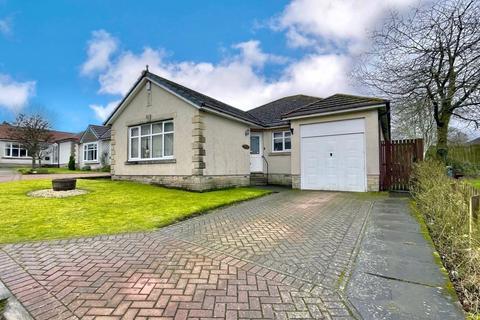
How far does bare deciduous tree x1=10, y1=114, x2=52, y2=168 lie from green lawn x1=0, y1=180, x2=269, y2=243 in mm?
19517

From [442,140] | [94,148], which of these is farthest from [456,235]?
[94,148]

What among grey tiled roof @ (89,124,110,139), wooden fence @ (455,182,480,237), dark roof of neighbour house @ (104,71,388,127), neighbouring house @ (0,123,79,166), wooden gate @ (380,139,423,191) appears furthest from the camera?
neighbouring house @ (0,123,79,166)

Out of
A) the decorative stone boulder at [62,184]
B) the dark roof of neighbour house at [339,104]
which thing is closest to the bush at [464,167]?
the dark roof of neighbour house at [339,104]

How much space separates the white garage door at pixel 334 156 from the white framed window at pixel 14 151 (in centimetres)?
3777

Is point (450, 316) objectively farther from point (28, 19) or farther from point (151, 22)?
point (28, 19)

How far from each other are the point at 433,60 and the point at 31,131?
107ft

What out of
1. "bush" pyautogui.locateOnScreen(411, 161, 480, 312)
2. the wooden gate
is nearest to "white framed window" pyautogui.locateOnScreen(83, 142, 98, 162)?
→ the wooden gate

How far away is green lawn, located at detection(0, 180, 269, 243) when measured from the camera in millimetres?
5449

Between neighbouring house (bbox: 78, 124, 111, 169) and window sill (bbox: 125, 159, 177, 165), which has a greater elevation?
neighbouring house (bbox: 78, 124, 111, 169)

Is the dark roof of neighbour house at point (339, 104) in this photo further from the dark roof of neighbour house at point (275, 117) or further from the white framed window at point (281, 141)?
the white framed window at point (281, 141)

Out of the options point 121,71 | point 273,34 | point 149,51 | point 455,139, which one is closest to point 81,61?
point 121,71

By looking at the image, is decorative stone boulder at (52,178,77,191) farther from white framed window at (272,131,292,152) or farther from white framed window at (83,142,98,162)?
white framed window at (83,142,98,162)

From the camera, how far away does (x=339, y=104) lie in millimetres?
12039

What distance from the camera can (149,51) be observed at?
717 inches
